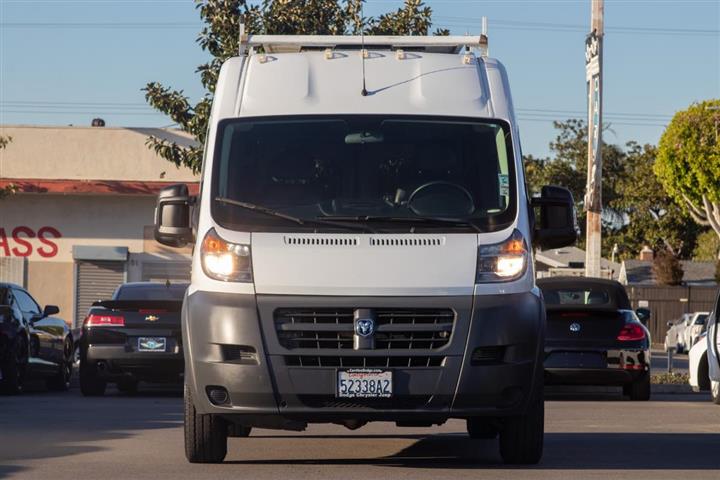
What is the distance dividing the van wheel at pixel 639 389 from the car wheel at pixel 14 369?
804cm

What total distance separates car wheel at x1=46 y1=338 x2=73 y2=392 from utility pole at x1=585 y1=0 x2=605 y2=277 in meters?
8.46

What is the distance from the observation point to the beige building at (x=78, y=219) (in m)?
36.8

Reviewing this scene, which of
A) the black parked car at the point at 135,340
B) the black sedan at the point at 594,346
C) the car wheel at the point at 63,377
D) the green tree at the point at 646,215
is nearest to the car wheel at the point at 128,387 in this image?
the car wheel at the point at 63,377

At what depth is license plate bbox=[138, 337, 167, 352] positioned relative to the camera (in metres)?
19.9

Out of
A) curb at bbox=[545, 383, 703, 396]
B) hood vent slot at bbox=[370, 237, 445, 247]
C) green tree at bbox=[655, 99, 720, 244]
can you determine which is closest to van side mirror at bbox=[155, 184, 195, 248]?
hood vent slot at bbox=[370, 237, 445, 247]

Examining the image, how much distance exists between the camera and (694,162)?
51.3 meters

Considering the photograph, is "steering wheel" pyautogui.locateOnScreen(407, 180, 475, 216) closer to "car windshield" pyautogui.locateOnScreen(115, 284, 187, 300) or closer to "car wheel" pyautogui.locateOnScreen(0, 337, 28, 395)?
"car windshield" pyautogui.locateOnScreen(115, 284, 187, 300)

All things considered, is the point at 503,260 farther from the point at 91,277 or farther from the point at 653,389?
the point at 91,277

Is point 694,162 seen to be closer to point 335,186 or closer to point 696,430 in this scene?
point 696,430

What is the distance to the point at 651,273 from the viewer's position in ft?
226

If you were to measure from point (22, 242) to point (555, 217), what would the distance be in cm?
2708

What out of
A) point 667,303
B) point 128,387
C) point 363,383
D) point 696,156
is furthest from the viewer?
point 667,303

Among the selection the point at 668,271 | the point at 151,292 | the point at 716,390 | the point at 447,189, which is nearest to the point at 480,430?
the point at 447,189

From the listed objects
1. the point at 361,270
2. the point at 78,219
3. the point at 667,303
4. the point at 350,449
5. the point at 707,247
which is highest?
the point at 361,270
